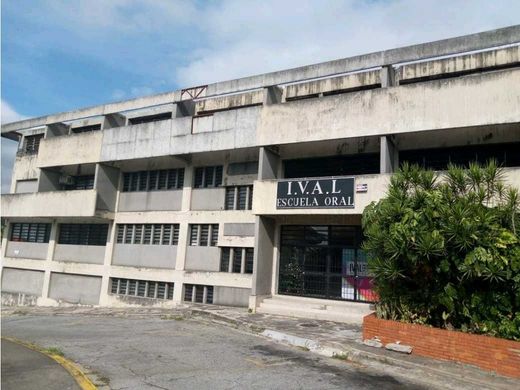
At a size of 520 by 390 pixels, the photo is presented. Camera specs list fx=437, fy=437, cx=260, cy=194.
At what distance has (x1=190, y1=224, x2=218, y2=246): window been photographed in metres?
18.9

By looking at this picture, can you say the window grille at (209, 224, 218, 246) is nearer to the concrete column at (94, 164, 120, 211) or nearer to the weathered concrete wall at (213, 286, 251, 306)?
the weathered concrete wall at (213, 286, 251, 306)

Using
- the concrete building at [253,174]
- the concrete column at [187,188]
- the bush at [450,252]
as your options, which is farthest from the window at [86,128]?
the bush at [450,252]

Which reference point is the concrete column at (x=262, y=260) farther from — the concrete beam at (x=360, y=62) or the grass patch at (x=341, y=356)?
the grass patch at (x=341, y=356)

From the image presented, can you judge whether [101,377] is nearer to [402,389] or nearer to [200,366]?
[200,366]

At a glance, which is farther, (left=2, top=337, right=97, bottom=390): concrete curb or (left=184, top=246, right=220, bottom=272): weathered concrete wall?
(left=184, top=246, right=220, bottom=272): weathered concrete wall

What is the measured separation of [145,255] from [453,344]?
590 inches

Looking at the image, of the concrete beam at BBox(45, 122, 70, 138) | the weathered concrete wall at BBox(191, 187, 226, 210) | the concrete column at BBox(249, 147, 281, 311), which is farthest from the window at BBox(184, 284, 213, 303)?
the concrete beam at BBox(45, 122, 70, 138)

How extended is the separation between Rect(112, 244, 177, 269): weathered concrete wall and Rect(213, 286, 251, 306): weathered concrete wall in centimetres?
272

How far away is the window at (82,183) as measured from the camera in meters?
23.7

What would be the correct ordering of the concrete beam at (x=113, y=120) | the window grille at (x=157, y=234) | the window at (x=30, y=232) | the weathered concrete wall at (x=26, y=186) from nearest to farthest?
the window grille at (x=157, y=234), the concrete beam at (x=113, y=120), the window at (x=30, y=232), the weathered concrete wall at (x=26, y=186)

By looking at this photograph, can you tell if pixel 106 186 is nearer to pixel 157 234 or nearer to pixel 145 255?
pixel 157 234

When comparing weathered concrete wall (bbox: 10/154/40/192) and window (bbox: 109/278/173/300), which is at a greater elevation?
weathered concrete wall (bbox: 10/154/40/192)

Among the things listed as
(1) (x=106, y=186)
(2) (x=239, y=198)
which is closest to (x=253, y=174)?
(2) (x=239, y=198)

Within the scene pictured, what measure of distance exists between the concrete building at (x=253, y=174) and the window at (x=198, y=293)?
0.19ft
